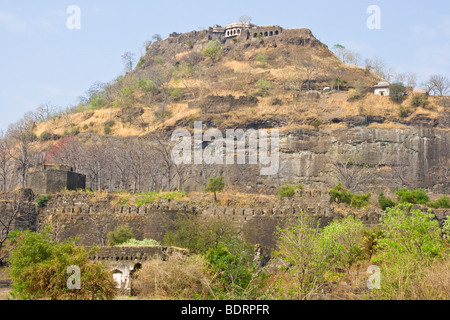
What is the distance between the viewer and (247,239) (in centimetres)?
3519

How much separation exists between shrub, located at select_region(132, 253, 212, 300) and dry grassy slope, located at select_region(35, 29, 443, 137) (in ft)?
151

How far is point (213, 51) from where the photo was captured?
102 meters

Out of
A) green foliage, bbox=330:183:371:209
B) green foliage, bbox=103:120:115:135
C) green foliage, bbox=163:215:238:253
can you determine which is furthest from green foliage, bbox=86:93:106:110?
green foliage, bbox=163:215:238:253

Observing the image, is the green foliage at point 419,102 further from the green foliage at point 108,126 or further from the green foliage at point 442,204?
the green foliage at point 108,126

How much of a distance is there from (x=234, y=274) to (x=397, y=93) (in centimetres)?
5551

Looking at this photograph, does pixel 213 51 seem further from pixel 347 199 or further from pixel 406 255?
pixel 406 255

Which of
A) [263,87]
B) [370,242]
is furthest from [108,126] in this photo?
[370,242]

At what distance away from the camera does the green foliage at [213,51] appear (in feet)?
334

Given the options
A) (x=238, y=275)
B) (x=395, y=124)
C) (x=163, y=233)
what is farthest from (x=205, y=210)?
(x=395, y=124)

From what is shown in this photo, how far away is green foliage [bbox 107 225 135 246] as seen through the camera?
113 ft

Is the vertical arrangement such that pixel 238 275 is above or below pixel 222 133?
below

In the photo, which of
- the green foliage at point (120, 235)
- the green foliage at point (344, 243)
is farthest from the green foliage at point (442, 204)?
the green foliage at point (120, 235)
